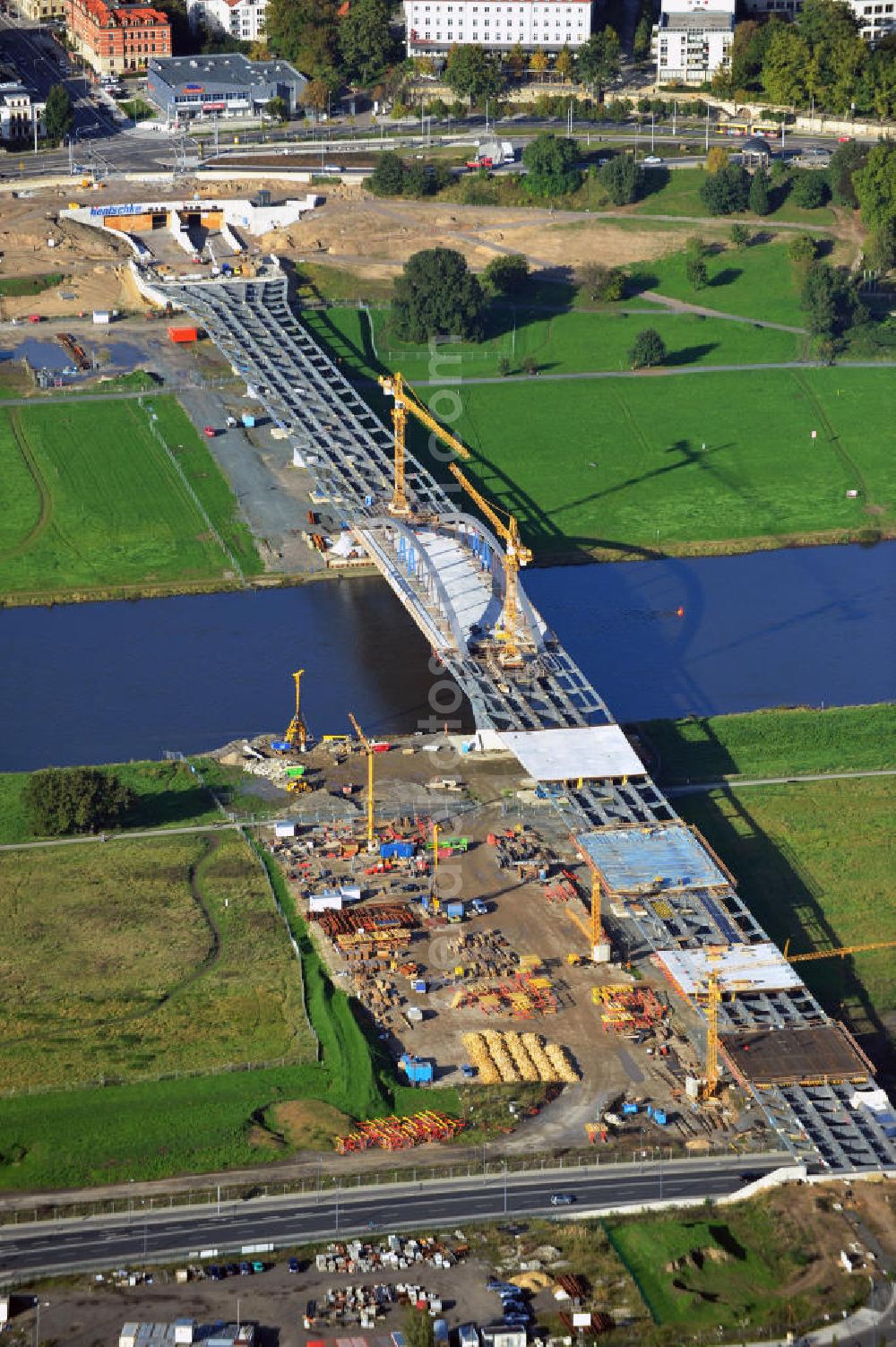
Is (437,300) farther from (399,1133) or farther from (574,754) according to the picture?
(399,1133)

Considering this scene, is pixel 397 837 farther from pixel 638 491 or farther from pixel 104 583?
pixel 638 491

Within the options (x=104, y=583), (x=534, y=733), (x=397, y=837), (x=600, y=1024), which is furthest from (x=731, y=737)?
(x=104, y=583)

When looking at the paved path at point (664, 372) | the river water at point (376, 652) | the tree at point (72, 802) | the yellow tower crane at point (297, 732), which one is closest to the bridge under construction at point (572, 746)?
the river water at point (376, 652)

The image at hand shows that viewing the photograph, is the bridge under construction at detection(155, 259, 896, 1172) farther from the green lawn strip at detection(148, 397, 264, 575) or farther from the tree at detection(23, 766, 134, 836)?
the tree at detection(23, 766, 134, 836)

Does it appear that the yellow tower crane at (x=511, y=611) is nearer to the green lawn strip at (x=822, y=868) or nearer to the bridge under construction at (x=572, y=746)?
the bridge under construction at (x=572, y=746)

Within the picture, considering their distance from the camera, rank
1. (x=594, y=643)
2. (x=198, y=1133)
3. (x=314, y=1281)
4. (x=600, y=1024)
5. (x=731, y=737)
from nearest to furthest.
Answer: (x=314, y=1281), (x=198, y=1133), (x=600, y=1024), (x=731, y=737), (x=594, y=643)

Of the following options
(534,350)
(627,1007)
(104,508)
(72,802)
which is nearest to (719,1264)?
(627,1007)
